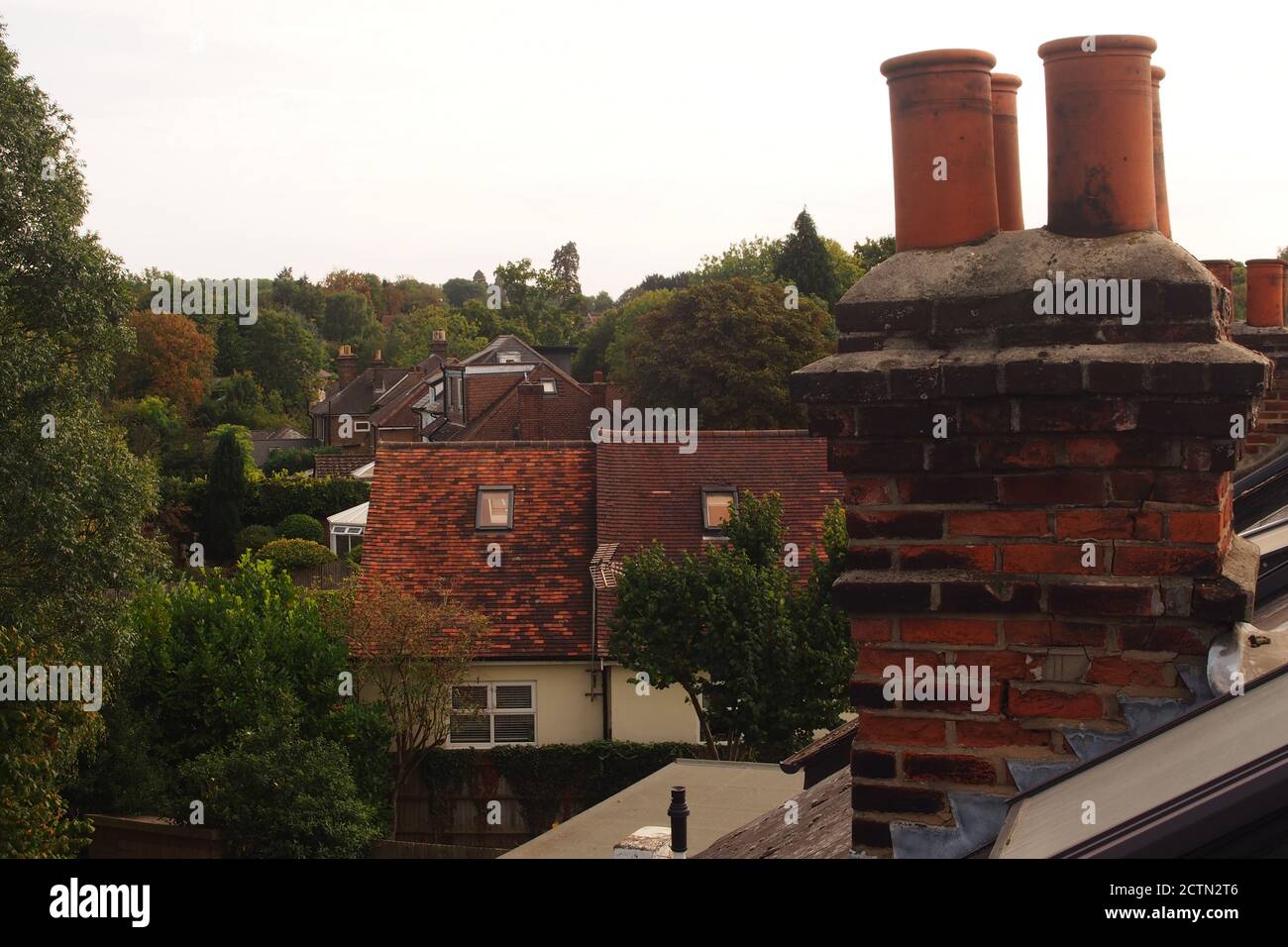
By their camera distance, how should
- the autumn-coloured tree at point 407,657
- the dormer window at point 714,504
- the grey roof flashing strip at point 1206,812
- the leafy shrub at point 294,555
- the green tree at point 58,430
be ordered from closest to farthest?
1. the grey roof flashing strip at point 1206,812
2. the green tree at point 58,430
3. the autumn-coloured tree at point 407,657
4. the dormer window at point 714,504
5. the leafy shrub at point 294,555

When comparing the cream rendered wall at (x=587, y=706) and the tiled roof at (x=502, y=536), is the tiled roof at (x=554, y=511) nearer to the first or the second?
the tiled roof at (x=502, y=536)

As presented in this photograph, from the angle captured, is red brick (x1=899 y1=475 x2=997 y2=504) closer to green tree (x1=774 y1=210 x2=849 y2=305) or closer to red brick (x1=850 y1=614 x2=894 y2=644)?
red brick (x1=850 y1=614 x2=894 y2=644)

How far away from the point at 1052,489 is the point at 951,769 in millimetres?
815

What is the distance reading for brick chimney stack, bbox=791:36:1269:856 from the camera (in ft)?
12.2

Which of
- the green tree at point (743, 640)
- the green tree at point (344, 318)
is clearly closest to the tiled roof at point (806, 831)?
the green tree at point (743, 640)

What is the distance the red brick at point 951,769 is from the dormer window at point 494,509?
82.1 ft

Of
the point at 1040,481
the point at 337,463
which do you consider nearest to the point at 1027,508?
the point at 1040,481

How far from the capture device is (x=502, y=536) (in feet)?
93.6

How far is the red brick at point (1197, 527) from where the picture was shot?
371cm

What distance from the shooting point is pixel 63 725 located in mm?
19391
